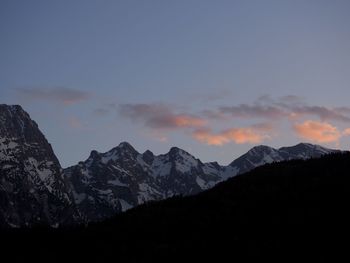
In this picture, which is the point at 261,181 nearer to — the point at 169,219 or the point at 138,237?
the point at 169,219

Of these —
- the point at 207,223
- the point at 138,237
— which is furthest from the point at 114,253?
the point at 207,223

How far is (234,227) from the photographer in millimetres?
80812

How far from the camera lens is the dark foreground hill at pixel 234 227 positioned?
6931 cm

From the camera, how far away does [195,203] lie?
336ft

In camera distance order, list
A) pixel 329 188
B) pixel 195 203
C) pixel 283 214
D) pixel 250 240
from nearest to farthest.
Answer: pixel 250 240
pixel 283 214
pixel 329 188
pixel 195 203

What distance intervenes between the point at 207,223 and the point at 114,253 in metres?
15.6

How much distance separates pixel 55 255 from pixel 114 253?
10.8 meters

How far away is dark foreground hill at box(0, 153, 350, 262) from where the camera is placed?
69312mm

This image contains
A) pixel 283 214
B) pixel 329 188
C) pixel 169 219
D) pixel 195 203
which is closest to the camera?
pixel 283 214

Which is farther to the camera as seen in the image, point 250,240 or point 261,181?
point 261,181

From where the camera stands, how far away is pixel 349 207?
77188mm

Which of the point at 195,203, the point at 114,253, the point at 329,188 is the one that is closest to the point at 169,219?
the point at 195,203

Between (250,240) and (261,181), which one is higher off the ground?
(261,181)

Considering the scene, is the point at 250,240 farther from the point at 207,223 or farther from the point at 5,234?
the point at 5,234
